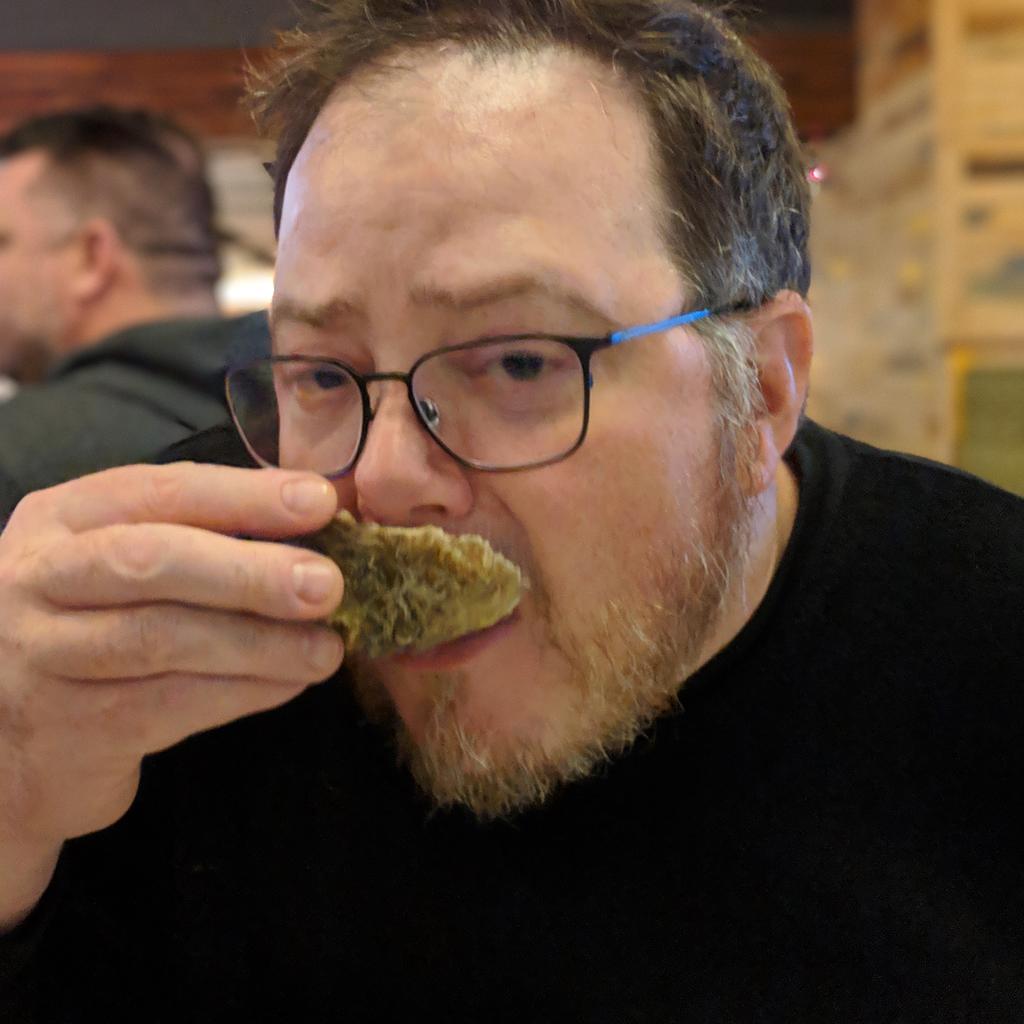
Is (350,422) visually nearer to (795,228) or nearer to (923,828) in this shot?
(795,228)

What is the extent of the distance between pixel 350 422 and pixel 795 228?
1.85ft

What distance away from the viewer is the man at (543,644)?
0.88 m

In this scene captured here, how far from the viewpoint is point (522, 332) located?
91 cm

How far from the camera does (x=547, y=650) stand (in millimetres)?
934

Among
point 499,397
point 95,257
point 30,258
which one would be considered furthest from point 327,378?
point 30,258

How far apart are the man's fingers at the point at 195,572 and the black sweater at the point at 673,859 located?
1.26ft

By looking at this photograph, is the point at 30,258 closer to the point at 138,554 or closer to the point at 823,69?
the point at 138,554

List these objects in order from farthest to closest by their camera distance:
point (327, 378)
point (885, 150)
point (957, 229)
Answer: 1. point (885, 150)
2. point (957, 229)
3. point (327, 378)

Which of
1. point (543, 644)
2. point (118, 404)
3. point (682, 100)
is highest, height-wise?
point (682, 100)

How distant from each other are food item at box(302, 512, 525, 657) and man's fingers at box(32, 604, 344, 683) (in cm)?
8

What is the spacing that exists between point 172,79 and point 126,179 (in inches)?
53.0

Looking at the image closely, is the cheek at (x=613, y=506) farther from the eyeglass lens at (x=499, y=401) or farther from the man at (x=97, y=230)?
the man at (x=97, y=230)

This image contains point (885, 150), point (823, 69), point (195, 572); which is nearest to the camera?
point (195, 572)

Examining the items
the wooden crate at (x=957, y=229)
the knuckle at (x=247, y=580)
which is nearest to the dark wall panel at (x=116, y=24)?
the wooden crate at (x=957, y=229)
